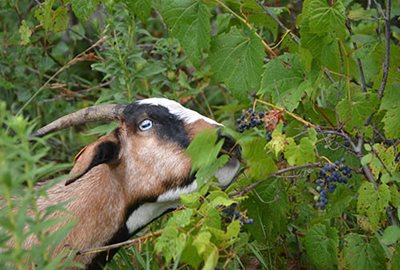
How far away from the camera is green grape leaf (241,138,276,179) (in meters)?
4.41

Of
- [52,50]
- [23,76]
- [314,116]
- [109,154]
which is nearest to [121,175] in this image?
[109,154]

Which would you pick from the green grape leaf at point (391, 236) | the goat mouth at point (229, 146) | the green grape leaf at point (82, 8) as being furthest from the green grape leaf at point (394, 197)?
the green grape leaf at point (82, 8)

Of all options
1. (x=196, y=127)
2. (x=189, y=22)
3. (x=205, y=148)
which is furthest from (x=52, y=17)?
(x=205, y=148)

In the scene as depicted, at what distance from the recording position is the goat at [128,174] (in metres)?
4.79

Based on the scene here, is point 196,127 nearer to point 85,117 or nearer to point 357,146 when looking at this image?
point 85,117

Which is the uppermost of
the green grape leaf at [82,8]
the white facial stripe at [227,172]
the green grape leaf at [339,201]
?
the green grape leaf at [82,8]

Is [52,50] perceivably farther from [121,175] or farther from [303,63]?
[303,63]

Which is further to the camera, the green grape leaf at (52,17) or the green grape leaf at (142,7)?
the green grape leaf at (52,17)

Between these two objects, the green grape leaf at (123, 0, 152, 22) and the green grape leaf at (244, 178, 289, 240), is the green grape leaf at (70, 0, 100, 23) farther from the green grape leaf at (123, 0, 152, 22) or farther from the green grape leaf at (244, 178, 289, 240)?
the green grape leaf at (244, 178, 289, 240)

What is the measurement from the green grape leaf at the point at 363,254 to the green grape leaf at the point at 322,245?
7cm

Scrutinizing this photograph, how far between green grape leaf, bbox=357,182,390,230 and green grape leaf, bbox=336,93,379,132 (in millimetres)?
271

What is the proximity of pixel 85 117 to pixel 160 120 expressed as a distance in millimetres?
371

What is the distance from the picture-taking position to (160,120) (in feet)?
16.1

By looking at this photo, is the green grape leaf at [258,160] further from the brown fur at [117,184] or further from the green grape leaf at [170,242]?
the green grape leaf at [170,242]
